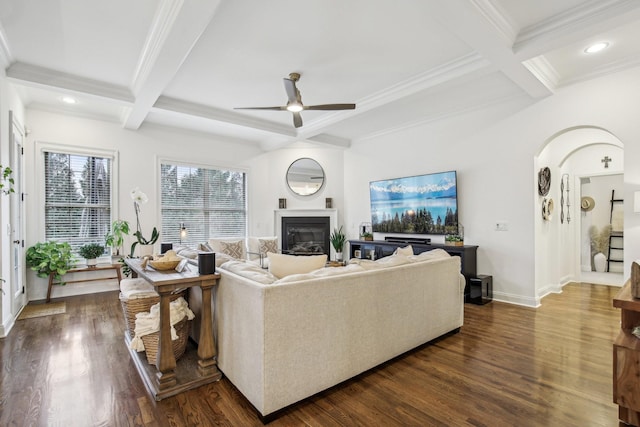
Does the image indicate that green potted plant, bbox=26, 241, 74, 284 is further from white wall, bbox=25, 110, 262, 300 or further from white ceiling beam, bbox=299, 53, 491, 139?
white ceiling beam, bbox=299, 53, 491, 139

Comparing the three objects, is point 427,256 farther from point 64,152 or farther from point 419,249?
point 64,152

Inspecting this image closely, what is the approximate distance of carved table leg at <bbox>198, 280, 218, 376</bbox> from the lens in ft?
7.59

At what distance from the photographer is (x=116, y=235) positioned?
5082 millimetres

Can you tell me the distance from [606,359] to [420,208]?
3.11 metres

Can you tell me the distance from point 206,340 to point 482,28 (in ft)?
10.6

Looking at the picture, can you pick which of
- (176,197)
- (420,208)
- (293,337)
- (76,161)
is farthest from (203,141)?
(293,337)

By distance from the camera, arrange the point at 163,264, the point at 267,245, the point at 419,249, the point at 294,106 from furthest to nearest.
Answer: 1. the point at 267,245
2. the point at 419,249
3. the point at 294,106
4. the point at 163,264

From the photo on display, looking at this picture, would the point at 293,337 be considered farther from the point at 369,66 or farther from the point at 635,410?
the point at 369,66

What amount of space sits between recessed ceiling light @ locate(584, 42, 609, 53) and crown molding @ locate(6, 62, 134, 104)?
5.28m

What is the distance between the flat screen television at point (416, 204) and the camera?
5.00 meters

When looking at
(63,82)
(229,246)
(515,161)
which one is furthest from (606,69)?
(63,82)

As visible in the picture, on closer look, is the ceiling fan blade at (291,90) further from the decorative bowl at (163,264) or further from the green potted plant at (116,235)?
the green potted plant at (116,235)

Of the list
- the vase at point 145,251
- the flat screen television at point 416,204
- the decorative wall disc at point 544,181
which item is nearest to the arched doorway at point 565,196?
the decorative wall disc at point 544,181

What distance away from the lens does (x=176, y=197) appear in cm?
594
